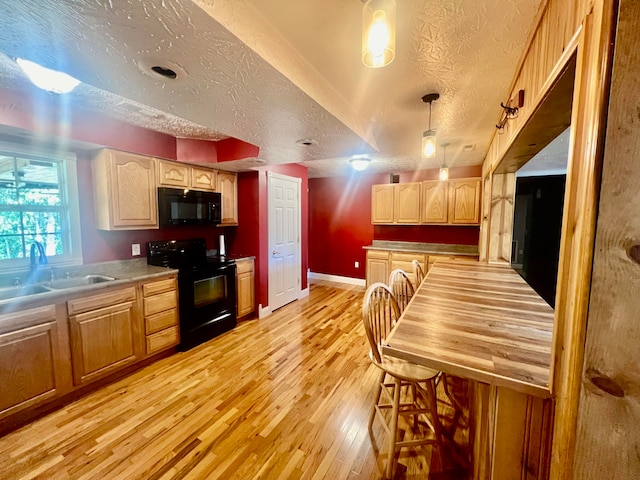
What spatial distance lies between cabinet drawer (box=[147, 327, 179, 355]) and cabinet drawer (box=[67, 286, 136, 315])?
456 millimetres

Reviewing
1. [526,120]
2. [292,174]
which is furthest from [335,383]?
[292,174]

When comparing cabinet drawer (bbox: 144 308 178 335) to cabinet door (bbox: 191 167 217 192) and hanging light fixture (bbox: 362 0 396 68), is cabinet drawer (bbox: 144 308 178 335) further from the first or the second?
hanging light fixture (bbox: 362 0 396 68)

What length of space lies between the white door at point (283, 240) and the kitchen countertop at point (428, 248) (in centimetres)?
132

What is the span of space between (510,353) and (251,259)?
10.2 ft

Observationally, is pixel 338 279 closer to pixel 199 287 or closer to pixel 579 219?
pixel 199 287

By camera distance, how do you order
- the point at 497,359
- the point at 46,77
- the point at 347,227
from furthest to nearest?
the point at 347,227 → the point at 46,77 → the point at 497,359

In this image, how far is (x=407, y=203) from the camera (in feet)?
14.5

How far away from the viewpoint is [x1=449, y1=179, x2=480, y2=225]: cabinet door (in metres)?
3.89

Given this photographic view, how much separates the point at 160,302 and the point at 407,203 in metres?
3.78

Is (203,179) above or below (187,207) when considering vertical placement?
above

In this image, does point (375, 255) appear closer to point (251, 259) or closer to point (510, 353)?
point (251, 259)

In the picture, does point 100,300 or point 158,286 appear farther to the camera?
point 158,286

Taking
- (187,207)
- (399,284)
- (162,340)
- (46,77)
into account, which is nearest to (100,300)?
(162,340)

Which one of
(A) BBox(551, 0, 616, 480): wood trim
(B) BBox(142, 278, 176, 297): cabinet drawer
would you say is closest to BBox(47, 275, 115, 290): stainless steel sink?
(B) BBox(142, 278, 176, 297): cabinet drawer
